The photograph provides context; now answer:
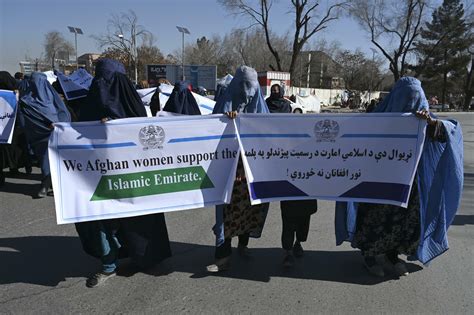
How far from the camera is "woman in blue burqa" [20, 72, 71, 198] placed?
6.38 meters

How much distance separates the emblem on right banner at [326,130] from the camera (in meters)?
3.60

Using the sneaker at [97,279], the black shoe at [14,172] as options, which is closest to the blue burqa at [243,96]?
the sneaker at [97,279]

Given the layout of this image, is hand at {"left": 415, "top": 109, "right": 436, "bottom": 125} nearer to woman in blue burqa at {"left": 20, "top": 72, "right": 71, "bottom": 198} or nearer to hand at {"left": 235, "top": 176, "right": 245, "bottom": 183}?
hand at {"left": 235, "top": 176, "right": 245, "bottom": 183}

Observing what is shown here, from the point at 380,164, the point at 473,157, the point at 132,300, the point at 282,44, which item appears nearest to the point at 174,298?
the point at 132,300

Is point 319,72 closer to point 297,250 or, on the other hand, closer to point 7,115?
point 7,115

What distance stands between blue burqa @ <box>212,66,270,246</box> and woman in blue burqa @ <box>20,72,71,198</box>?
3.59 m

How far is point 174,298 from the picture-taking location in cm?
337

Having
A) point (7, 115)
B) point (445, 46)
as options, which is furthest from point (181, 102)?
point (445, 46)

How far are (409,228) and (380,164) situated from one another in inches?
24.8

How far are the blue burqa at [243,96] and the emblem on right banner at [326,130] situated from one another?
1.84 feet

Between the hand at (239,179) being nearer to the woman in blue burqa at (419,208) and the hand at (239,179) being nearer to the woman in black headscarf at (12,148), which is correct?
the woman in blue burqa at (419,208)

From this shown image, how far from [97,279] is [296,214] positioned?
1.77 metres

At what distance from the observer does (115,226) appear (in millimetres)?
3590

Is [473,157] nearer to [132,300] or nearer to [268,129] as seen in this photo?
[268,129]
